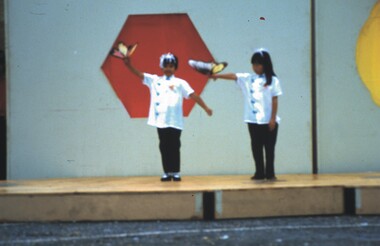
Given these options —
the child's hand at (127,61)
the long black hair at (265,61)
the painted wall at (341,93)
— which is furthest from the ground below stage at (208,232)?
the painted wall at (341,93)

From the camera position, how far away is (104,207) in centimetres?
649

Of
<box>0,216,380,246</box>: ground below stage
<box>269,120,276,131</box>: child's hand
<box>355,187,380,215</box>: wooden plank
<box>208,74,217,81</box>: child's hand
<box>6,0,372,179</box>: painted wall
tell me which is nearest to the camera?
<box>0,216,380,246</box>: ground below stage

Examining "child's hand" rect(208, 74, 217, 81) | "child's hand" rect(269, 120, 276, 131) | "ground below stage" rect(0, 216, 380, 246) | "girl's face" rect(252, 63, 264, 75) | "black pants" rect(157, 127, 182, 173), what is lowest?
"ground below stage" rect(0, 216, 380, 246)

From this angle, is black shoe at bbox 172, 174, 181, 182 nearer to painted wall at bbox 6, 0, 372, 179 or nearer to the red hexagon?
painted wall at bbox 6, 0, 372, 179

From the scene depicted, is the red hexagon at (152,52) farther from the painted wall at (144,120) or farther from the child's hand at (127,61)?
the child's hand at (127,61)

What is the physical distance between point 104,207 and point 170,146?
3.87ft

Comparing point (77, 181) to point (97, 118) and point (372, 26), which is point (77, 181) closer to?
point (97, 118)

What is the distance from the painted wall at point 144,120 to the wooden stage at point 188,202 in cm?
184

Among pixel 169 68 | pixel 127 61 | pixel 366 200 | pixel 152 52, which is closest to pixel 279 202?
pixel 366 200

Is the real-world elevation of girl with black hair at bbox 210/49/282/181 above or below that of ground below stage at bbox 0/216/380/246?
above

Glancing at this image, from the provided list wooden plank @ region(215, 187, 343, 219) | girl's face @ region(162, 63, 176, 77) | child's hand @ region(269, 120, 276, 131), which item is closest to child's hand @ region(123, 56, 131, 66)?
girl's face @ region(162, 63, 176, 77)

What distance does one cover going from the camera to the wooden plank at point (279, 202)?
6.51m

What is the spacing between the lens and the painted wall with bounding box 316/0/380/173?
8539 millimetres

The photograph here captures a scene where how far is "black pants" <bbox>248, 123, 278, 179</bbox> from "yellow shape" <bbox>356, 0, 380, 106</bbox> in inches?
66.1
